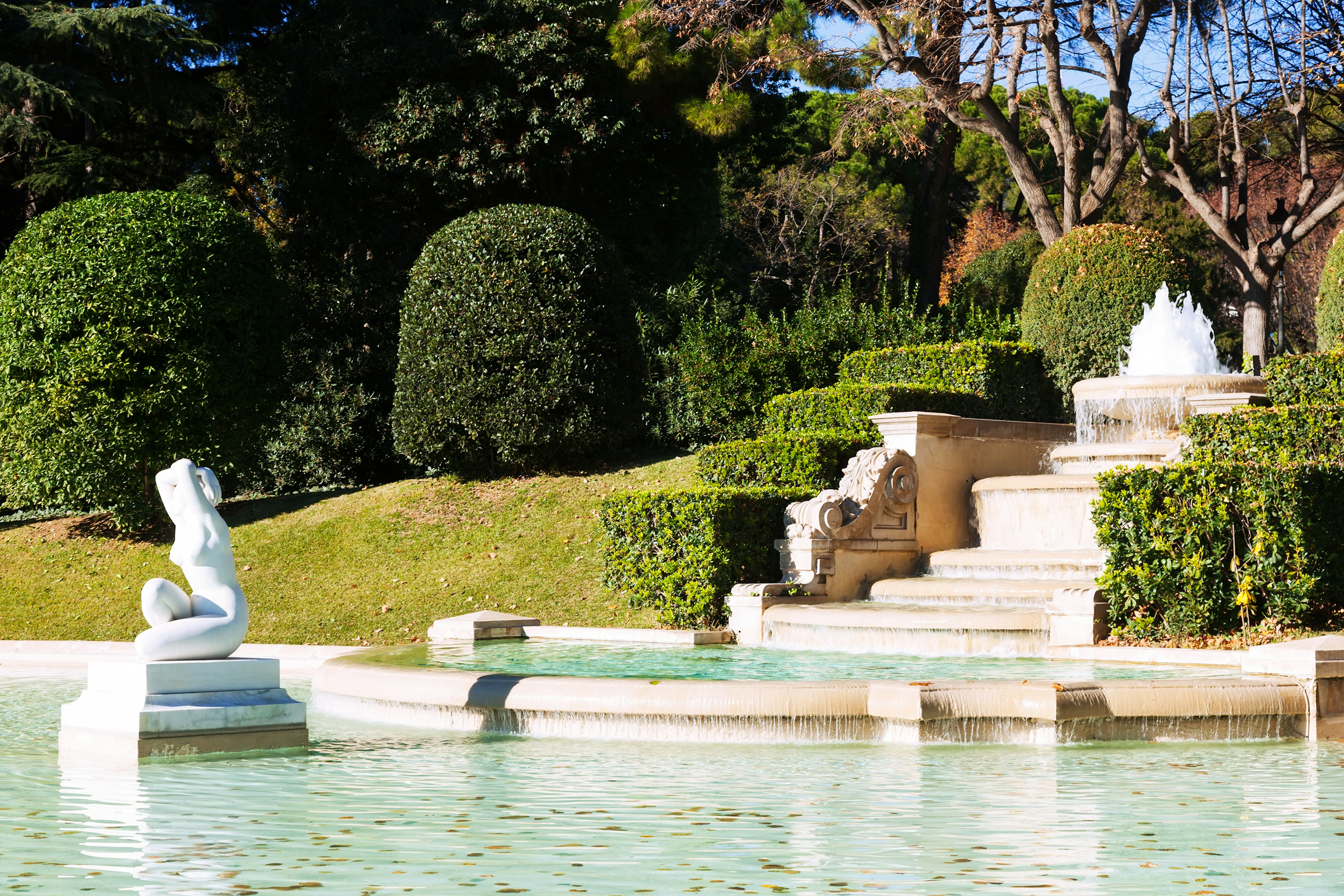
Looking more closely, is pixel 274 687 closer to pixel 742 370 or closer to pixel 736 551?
pixel 736 551

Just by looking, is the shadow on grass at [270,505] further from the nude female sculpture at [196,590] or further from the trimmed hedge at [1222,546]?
the trimmed hedge at [1222,546]

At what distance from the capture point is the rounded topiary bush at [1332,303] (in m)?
17.2

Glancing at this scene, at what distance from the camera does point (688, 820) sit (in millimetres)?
5176

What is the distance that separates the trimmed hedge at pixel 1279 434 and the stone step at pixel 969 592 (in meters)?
1.72

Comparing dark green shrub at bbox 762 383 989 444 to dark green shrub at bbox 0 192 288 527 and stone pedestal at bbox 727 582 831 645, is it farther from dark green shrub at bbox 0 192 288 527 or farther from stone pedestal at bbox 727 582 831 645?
dark green shrub at bbox 0 192 288 527

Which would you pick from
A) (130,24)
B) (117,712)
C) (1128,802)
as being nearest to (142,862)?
(117,712)

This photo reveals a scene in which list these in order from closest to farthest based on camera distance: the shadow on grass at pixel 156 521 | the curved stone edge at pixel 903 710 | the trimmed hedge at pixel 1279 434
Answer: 1. the curved stone edge at pixel 903 710
2. the trimmed hedge at pixel 1279 434
3. the shadow on grass at pixel 156 521

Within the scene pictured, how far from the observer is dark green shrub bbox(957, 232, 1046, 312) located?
2627cm

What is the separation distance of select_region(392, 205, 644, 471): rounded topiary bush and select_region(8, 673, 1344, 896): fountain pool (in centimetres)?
1106

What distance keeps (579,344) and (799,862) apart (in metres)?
14.2

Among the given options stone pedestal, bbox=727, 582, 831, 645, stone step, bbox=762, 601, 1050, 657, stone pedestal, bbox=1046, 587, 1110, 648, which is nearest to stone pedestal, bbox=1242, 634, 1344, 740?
stone pedestal, bbox=1046, 587, 1110, 648

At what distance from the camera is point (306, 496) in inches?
804

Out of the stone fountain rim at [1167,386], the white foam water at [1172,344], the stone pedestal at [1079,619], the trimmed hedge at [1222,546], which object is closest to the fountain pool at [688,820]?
the trimmed hedge at [1222,546]

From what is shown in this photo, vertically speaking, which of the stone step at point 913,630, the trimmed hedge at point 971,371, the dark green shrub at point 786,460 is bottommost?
the stone step at point 913,630
